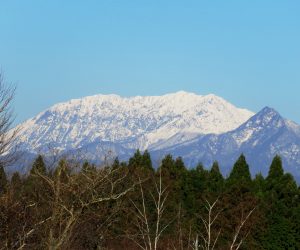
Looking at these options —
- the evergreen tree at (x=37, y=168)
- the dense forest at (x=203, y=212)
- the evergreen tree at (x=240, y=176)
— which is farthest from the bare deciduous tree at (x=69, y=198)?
the evergreen tree at (x=240, y=176)

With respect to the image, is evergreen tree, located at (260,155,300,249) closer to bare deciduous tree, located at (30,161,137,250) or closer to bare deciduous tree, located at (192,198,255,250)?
bare deciduous tree, located at (192,198,255,250)

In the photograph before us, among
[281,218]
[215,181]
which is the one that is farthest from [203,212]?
[281,218]

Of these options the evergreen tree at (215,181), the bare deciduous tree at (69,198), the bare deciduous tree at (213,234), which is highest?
the evergreen tree at (215,181)

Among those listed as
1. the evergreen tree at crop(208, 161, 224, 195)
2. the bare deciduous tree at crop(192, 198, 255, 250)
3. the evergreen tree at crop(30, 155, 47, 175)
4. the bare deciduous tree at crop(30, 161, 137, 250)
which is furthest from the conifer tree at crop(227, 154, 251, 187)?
the bare deciduous tree at crop(30, 161, 137, 250)

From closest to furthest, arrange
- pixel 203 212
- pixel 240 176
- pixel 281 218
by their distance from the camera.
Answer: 1. pixel 281 218
2. pixel 203 212
3. pixel 240 176

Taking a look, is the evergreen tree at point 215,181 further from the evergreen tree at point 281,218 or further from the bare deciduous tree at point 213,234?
the bare deciduous tree at point 213,234

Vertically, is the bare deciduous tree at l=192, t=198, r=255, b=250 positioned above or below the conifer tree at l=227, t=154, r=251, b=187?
below

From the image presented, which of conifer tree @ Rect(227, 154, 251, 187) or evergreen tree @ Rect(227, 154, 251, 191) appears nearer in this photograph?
evergreen tree @ Rect(227, 154, 251, 191)

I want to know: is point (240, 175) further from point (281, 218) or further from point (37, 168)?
point (37, 168)

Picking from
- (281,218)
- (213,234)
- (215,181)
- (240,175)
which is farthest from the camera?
(215,181)

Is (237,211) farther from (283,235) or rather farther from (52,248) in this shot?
(52,248)

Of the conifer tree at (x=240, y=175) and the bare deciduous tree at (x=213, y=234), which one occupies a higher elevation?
the conifer tree at (x=240, y=175)

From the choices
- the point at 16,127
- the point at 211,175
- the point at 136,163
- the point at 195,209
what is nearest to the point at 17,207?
the point at 16,127

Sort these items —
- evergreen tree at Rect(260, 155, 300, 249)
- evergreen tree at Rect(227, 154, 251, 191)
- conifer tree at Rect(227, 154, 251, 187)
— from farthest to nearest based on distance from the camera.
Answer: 1. conifer tree at Rect(227, 154, 251, 187)
2. evergreen tree at Rect(227, 154, 251, 191)
3. evergreen tree at Rect(260, 155, 300, 249)
